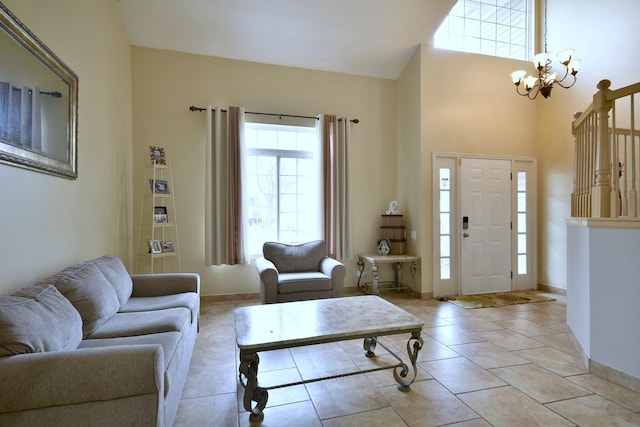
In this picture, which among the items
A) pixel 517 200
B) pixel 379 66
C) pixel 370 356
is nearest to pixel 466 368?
pixel 370 356

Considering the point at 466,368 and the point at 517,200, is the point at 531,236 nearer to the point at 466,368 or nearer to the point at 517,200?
the point at 517,200

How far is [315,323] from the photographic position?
2197 millimetres

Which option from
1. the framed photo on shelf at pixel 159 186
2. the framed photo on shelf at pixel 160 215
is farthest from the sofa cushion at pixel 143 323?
the framed photo on shelf at pixel 159 186

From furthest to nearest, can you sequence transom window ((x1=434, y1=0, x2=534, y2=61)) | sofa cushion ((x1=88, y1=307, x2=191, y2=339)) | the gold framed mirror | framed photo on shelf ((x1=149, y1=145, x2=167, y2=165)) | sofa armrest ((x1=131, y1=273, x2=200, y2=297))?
transom window ((x1=434, y1=0, x2=534, y2=61)) < framed photo on shelf ((x1=149, y1=145, x2=167, y2=165)) < sofa armrest ((x1=131, y1=273, x2=200, y2=297)) < sofa cushion ((x1=88, y1=307, x2=191, y2=339)) < the gold framed mirror

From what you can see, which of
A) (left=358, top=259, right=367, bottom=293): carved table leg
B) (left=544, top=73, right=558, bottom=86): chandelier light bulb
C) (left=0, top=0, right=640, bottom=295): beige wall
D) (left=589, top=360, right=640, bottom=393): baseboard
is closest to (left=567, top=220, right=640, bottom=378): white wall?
(left=589, top=360, right=640, bottom=393): baseboard

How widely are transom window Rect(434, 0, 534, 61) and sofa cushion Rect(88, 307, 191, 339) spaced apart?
495cm

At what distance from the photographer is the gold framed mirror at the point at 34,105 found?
1.77 meters

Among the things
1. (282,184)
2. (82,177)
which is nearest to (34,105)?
(82,177)

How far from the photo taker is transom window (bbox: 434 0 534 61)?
4.94 m

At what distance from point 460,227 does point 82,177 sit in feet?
15.5

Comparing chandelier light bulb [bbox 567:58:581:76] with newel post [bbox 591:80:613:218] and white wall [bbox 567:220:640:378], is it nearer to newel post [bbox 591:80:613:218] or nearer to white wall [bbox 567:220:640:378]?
newel post [bbox 591:80:613:218]

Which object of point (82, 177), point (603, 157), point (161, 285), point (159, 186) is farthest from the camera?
point (159, 186)

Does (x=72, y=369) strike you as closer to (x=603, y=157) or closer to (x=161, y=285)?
(x=161, y=285)

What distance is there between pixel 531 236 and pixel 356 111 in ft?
11.5
